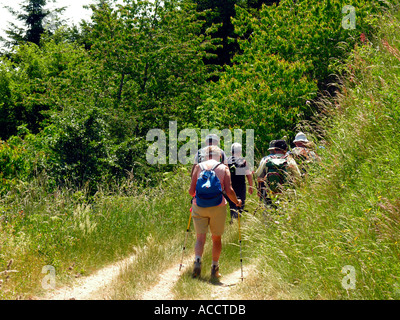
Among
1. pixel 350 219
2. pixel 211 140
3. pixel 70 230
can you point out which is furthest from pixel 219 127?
pixel 350 219

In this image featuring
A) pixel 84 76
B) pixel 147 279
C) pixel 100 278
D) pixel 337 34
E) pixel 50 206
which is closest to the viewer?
pixel 147 279

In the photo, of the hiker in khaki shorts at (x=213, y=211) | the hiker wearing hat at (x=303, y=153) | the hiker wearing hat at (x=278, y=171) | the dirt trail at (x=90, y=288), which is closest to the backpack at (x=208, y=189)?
the hiker in khaki shorts at (x=213, y=211)

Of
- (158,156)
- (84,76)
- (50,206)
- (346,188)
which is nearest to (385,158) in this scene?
(346,188)

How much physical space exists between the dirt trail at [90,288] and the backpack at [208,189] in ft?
4.72

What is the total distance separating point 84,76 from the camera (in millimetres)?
17938

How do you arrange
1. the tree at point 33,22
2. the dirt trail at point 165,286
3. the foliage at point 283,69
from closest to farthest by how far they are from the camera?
1. the dirt trail at point 165,286
2. the foliage at point 283,69
3. the tree at point 33,22

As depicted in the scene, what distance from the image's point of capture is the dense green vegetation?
4.66m

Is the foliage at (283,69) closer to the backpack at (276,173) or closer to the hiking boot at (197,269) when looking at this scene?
the backpack at (276,173)

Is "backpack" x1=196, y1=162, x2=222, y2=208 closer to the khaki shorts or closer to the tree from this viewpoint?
the khaki shorts

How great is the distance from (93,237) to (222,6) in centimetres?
2212

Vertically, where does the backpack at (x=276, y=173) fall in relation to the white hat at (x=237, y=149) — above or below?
below

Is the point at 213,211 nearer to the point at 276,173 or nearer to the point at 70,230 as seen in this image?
the point at 276,173

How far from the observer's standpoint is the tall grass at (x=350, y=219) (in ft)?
12.6

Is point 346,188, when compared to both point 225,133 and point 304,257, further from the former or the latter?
point 225,133
